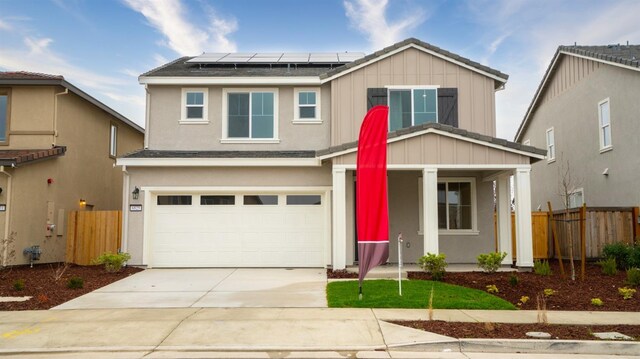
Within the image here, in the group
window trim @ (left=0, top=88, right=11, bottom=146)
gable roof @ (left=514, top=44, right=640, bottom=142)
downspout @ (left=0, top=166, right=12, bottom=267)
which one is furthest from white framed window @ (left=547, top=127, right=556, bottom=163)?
window trim @ (left=0, top=88, right=11, bottom=146)

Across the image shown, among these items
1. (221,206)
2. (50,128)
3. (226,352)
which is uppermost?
(50,128)

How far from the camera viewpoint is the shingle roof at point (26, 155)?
1394 centimetres

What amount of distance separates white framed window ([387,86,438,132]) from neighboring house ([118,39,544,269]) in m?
0.03

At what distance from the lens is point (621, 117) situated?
15.8m

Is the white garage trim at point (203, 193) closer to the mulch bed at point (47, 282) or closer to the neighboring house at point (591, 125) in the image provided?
the mulch bed at point (47, 282)

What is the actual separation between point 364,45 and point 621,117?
34.8ft

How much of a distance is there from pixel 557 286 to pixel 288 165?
7560mm

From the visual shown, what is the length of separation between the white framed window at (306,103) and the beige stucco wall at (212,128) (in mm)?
127

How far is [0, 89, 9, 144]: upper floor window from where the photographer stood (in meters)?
15.9

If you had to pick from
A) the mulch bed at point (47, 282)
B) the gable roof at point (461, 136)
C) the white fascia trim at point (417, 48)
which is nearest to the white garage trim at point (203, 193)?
the mulch bed at point (47, 282)

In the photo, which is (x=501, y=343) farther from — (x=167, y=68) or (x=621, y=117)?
(x=167, y=68)

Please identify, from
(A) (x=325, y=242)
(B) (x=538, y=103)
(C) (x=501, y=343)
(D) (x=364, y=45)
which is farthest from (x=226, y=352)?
(B) (x=538, y=103)

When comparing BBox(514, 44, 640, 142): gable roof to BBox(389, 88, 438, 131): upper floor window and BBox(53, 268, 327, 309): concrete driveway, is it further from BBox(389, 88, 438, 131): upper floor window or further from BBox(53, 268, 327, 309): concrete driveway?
BBox(53, 268, 327, 309): concrete driveway

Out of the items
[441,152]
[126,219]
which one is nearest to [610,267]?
[441,152]
